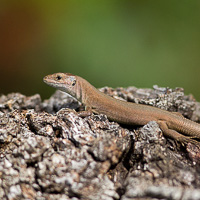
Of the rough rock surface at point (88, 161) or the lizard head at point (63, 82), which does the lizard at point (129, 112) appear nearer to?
the lizard head at point (63, 82)

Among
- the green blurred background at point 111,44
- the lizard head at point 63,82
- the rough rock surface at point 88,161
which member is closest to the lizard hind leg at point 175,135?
the rough rock surface at point 88,161

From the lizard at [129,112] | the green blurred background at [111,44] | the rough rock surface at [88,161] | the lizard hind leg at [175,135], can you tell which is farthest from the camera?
the green blurred background at [111,44]

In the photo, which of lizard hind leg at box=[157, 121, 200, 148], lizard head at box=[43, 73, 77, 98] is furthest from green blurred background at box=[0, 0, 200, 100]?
lizard hind leg at box=[157, 121, 200, 148]

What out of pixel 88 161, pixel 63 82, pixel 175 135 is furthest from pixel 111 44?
pixel 88 161

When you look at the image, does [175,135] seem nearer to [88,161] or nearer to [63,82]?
[88,161]

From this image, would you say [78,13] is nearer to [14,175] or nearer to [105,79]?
[105,79]

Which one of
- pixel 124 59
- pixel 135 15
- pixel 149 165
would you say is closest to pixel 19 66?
pixel 124 59
